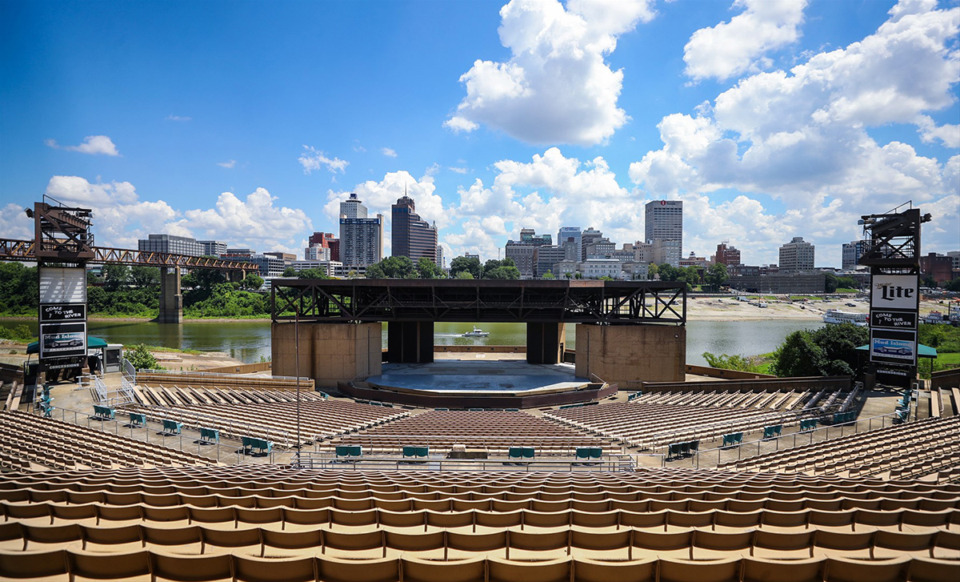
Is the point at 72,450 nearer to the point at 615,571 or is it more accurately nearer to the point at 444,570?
the point at 444,570

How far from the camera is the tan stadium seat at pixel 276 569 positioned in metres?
4.73

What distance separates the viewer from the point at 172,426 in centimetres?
1703

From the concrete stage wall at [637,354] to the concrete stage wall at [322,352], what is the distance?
59.1 ft

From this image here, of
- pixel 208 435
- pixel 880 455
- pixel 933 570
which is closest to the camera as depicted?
pixel 933 570

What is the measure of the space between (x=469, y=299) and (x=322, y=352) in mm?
12104

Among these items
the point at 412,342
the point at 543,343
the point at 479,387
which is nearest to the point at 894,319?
the point at 543,343

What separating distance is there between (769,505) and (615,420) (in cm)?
1315

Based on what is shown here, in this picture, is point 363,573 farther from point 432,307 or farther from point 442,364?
point 442,364

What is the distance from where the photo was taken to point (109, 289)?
125 m

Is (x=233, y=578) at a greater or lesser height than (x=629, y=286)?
lesser

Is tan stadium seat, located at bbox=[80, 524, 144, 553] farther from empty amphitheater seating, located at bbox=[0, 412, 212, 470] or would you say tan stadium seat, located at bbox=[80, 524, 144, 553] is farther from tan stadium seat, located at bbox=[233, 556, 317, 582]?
empty amphitheater seating, located at bbox=[0, 412, 212, 470]

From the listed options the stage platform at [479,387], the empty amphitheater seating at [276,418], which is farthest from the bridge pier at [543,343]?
the empty amphitheater seating at [276,418]

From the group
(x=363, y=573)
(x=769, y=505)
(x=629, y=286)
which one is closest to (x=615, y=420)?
(x=769, y=505)

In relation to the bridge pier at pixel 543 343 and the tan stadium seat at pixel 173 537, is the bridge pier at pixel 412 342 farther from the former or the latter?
the tan stadium seat at pixel 173 537
